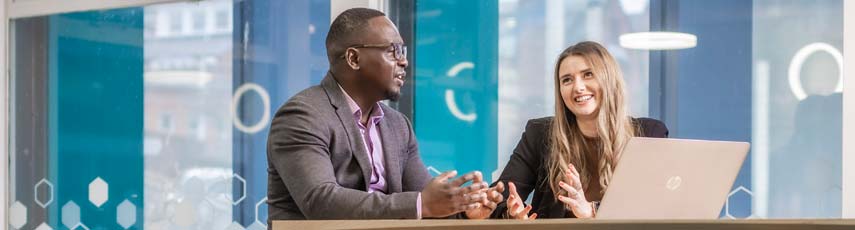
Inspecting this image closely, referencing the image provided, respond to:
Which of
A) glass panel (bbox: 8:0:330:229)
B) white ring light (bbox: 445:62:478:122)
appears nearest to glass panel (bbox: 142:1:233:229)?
glass panel (bbox: 8:0:330:229)

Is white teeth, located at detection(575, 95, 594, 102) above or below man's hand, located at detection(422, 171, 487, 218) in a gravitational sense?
above

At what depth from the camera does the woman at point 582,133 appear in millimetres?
2840

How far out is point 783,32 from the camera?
3.27 m

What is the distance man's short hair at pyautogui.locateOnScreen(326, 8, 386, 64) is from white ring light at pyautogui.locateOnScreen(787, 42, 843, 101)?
1431 mm

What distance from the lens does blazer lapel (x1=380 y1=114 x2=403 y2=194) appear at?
2682 mm

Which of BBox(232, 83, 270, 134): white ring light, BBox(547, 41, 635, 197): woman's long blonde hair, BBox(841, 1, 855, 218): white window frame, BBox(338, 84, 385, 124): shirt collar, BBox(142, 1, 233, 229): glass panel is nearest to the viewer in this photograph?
BBox(338, 84, 385, 124): shirt collar

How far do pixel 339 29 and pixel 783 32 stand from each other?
4.98ft

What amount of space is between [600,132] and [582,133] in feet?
0.27

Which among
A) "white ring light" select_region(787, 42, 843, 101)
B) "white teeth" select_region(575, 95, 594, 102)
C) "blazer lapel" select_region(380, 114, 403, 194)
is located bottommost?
"blazer lapel" select_region(380, 114, 403, 194)

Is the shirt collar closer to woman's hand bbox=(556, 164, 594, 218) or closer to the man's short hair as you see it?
the man's short hair

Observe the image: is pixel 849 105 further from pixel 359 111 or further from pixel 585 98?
pixel 359 111

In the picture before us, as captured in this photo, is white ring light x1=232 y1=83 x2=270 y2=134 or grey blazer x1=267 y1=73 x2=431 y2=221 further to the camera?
white ring light x1=232 y1=83 x2=270 y2=134

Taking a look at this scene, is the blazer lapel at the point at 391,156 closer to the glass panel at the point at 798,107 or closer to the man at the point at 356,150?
the man at the point at 356,150

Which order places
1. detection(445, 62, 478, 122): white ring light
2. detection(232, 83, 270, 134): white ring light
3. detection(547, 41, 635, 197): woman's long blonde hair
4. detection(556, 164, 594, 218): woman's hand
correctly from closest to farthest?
detection(556, 164, 594, 218): woman's hand
detection(547, 41, 635, 197): woman's long blonde hair
detection(445, 62, 478, 122): white ring light
detection(232, 83, 270, 134): white ring light
